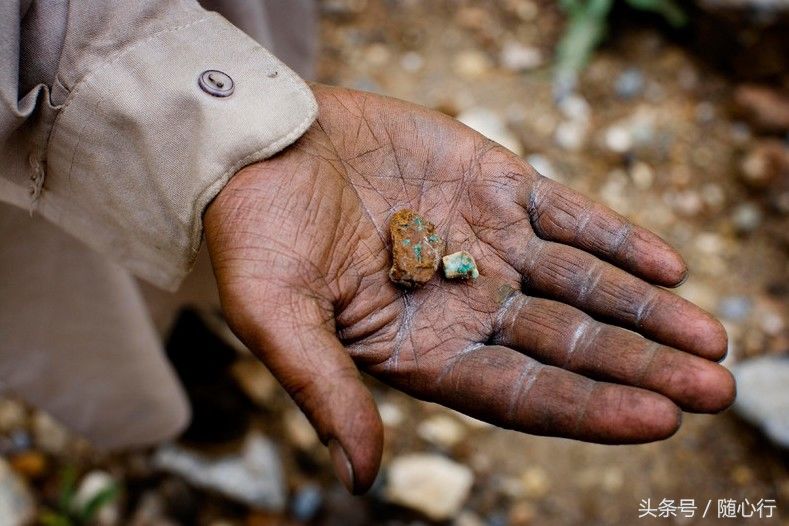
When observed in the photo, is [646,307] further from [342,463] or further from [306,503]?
[306,503]

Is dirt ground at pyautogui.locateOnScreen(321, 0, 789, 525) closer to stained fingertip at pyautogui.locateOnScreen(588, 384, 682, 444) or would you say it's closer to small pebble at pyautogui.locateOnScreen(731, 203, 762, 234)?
small pebble at pyautogui.locateOnScreen(731, 203, 762, 234)

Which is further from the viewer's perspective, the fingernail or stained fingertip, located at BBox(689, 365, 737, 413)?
stained fingertip, located at BBox(689, 365, 737, 413)

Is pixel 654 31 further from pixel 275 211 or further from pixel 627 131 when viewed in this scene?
pixel 275 211

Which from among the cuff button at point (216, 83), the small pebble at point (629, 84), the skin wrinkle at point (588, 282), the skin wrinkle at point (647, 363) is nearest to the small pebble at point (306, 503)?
the skin wrinkle at point (588, 282)

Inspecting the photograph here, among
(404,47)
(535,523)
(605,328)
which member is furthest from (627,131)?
(605,328)

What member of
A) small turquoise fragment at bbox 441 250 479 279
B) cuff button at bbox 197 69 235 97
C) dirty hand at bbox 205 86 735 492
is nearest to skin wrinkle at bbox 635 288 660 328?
dirty hand at bbox 205 86 735 492

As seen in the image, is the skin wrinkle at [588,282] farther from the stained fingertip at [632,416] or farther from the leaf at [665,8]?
the leaf at [665,8]

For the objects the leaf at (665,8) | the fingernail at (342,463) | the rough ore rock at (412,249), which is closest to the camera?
the fingernail at (342,463)
